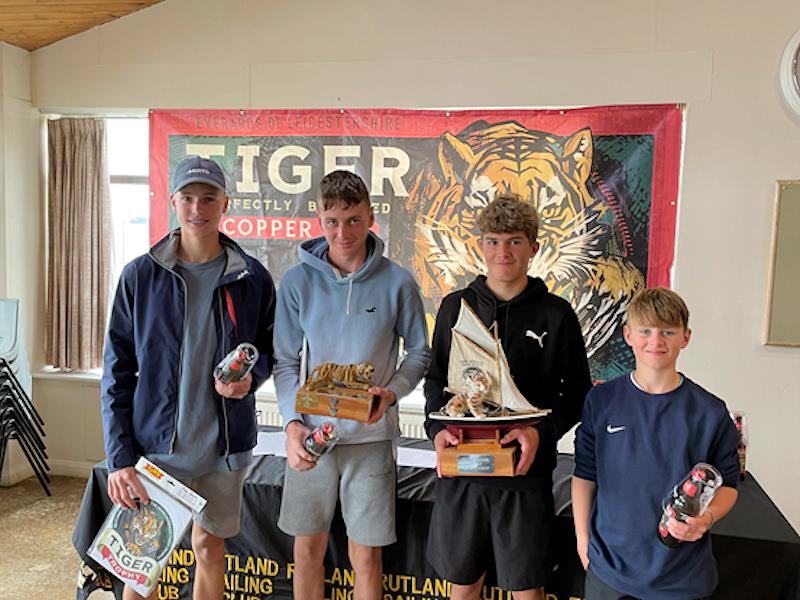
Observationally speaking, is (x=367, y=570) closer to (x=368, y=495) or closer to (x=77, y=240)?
(x=368, y=495)

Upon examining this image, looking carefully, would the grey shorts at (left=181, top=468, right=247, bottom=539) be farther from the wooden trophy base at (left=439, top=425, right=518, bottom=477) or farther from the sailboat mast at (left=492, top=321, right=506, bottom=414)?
the sailboat mast at (left=492, top=321, right=506, bottom=414)

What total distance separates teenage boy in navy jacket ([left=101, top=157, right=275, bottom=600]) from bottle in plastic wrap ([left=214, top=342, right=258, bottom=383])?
1.3 inches

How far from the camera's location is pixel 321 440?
1.87 metres

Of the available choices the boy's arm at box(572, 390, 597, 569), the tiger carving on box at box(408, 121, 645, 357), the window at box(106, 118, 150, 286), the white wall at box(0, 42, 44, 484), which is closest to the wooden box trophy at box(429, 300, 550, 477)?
the boy's arm at box(572, 390, 597, 569)

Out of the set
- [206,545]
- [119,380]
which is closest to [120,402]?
[119,380]

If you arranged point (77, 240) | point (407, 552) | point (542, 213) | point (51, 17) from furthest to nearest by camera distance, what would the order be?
point (77, 240), point (51, 17), point (542, 213), point (407, 552)

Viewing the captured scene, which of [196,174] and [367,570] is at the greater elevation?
[196,174]

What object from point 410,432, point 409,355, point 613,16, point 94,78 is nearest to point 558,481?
point 409,355

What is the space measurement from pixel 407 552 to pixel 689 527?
106 centimetres

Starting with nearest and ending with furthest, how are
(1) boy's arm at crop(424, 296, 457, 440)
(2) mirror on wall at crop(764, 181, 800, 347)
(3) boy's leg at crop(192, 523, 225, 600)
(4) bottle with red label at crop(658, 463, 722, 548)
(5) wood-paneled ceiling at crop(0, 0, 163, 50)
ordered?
(4) bottle with red label at crop(658, 463, 722, 548), (1) boy's arm at crop(424, 296, 457, 440), (3) boy's leg at crop(192, 523, 225, 600), (2) mirror on wall at crop(764, 181, 800, 347), (5) wood-paneled ceiling at crop(0, 0, 163, 50)

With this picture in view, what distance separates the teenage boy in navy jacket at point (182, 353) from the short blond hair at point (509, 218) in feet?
2.26

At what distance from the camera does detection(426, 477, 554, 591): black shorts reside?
1.87 metres

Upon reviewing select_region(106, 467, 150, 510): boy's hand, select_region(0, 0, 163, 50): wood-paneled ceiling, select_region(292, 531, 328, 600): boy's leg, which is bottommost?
select_region(292, 531, 328, 600): boy's leg

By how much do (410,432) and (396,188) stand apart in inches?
52.3
